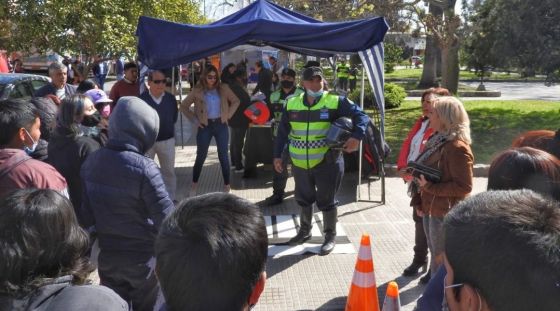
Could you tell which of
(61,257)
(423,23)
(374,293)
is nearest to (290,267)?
(374,293)

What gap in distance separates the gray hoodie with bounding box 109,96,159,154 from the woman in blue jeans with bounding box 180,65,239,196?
3.96m

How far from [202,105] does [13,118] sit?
3.94 meters

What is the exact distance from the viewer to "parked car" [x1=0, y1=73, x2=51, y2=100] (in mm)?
10005

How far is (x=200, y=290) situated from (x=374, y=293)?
2.67 m

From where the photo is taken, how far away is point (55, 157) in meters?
3.91

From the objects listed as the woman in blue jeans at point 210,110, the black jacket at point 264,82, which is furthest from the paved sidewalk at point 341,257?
the black jacket at point 264,82

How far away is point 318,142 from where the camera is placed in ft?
17.2

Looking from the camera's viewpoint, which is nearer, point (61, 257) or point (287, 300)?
point (61, 257)

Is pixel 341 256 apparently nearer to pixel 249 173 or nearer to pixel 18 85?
pixel 249 173

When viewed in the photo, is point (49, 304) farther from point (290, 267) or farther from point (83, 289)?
point (290, 267)

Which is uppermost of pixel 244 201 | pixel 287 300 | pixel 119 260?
pixel 244 201

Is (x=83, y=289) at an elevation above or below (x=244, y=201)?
below

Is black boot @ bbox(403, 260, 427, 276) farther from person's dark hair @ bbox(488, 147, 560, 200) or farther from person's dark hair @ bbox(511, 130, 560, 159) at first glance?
person's dark hair @ bbox(488, 147, 560, 200)

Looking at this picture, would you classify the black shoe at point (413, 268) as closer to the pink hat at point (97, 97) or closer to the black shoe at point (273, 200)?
the black shoe at point (273, 200)
